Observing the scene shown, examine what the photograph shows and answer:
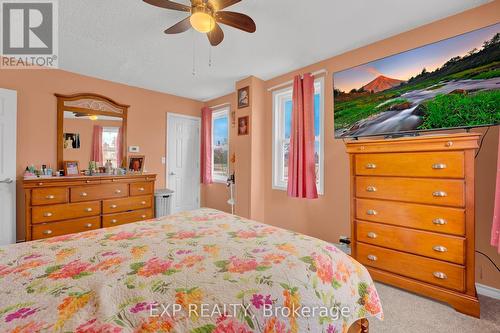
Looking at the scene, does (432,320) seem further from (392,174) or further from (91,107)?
(91,107)

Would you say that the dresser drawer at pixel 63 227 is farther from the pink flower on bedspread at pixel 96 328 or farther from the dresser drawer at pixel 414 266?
the dresser drawer at pixel 414 266

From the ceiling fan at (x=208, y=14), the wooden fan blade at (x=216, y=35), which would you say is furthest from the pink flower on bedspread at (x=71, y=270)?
the wooden fan blade at (x=216, y=35)

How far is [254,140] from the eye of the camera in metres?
3.62

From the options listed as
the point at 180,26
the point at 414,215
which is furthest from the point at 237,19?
the point at 414,215

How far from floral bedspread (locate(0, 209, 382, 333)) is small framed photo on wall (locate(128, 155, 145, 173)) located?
2.74 metres

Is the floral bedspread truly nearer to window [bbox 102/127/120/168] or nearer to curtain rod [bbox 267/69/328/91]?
curtain rod [bbox 267/69/328/91]

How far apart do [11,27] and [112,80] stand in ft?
4.95

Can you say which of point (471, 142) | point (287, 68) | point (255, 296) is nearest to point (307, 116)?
point (287, 68)

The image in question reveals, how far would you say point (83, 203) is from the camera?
120 inches

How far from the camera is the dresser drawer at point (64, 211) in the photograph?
2.72m

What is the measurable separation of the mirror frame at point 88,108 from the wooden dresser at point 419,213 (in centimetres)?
367

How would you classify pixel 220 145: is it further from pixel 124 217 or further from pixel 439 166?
pixel 439 166

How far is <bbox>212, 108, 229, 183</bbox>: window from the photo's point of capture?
15.3ft

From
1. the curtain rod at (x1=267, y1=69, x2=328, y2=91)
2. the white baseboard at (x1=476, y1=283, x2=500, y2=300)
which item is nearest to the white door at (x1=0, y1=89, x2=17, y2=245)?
the curtain rod at (x1=267, y1=69, x2=328, y2=91)
